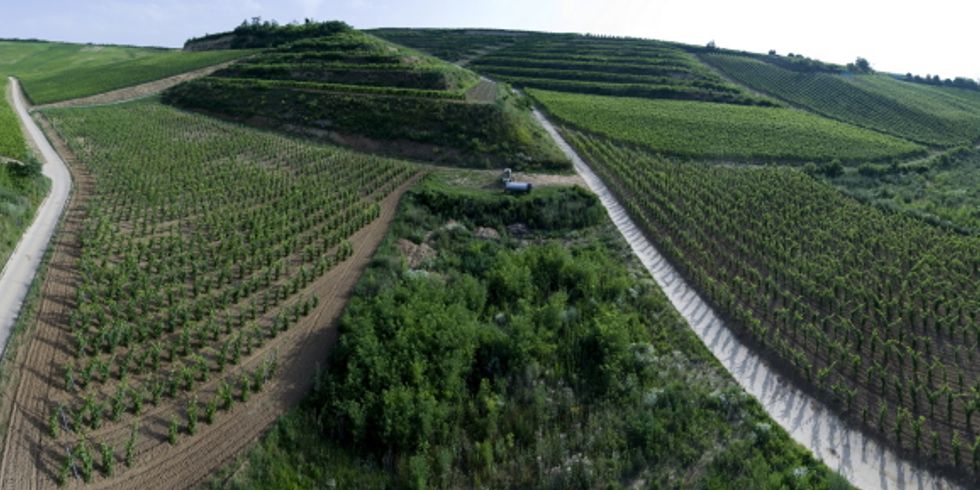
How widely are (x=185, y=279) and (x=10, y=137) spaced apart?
31449mm

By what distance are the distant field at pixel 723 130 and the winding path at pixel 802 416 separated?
28189mm

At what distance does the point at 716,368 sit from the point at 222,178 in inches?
1252

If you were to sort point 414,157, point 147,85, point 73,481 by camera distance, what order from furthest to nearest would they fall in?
point 147,85
point 414,157
point 73,481

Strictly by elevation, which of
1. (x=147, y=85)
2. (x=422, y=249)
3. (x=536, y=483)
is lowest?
(x=536, y=483)

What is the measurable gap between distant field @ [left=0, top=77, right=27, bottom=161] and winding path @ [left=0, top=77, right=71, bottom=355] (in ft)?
4.78

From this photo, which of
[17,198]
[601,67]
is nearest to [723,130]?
[601,67]

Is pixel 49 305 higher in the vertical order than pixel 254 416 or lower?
higher

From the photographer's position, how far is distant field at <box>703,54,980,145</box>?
69.1 metres

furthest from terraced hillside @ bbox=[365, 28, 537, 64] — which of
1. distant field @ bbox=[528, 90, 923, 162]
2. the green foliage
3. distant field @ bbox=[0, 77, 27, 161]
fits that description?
the green foliage

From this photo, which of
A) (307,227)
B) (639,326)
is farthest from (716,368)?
(307,227)

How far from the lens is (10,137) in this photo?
42.0 m

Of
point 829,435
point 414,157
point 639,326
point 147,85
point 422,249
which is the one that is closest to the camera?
point 829,435

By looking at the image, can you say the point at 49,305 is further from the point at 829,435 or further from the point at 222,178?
the point at 829,435

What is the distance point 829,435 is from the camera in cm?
1664
